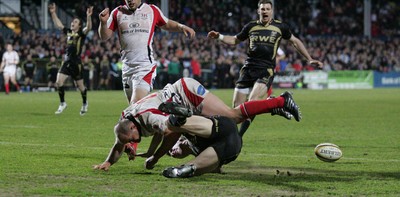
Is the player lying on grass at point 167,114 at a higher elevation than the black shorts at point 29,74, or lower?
higher

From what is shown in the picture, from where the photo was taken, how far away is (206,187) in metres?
9.02

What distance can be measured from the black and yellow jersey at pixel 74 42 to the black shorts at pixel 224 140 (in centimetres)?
1287

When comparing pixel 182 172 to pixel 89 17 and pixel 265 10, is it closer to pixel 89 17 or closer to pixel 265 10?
pixel 265 10

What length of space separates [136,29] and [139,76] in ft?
2.29

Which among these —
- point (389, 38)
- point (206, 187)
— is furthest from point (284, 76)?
point (206, 187)

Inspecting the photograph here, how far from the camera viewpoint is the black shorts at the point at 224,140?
977cm

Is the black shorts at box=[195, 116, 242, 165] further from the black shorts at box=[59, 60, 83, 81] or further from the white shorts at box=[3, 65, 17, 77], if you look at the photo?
the white shorts at box=[3, 65, 17, 77]

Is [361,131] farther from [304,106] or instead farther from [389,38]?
[389,38]

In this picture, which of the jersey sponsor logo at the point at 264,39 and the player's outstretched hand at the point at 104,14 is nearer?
the player's outstretched hand at the point at 104,14

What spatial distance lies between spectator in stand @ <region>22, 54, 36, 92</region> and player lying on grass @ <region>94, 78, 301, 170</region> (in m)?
31.1

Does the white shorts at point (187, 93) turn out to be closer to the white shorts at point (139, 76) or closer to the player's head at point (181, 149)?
the player's head at point (181, 149)

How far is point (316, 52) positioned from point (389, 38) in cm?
938

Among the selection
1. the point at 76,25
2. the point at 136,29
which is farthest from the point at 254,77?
the point at 76,25

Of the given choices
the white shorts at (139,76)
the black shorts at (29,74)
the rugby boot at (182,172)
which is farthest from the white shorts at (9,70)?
the rugby boot at (182,172)
